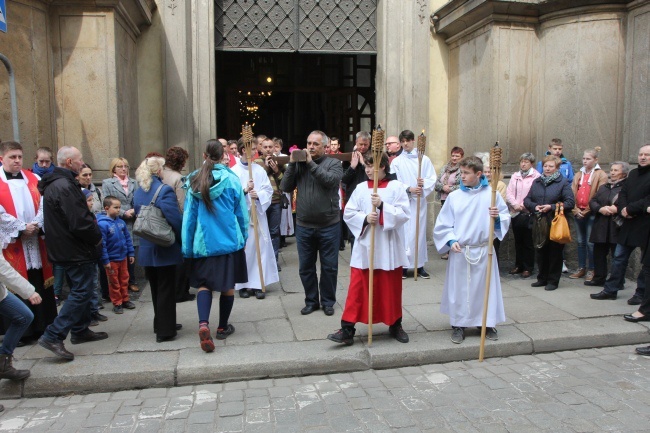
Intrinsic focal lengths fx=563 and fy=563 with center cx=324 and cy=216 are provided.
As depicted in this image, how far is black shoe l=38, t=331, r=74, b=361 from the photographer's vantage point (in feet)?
15.7

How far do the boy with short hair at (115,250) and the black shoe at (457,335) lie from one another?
12.0 feet

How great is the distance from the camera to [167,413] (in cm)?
415

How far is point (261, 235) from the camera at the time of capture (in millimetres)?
7098

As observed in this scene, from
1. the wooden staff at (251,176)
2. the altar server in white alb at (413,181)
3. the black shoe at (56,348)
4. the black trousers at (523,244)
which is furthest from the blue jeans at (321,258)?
the black trousers at (523,244)

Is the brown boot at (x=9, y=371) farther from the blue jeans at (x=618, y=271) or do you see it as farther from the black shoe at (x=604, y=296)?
the blue jeans at (x=618, y=271)

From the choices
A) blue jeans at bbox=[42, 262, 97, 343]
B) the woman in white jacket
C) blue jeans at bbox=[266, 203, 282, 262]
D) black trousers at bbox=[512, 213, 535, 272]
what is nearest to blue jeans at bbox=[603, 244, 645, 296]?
black trousers at bbox=[512, 213, 535, 272]

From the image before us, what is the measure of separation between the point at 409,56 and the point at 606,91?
344 cm

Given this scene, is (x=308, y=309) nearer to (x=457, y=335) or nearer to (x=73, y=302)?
(x=457, y=335)

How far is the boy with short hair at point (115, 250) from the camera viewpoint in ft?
20.6

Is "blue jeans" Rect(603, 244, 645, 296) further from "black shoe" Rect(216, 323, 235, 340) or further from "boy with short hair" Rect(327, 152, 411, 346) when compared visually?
"black shoe" Rect(216, 323, 235, 340)

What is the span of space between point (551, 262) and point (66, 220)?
572 cm

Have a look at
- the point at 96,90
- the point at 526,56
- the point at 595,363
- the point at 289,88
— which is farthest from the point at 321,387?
the point at 289,88

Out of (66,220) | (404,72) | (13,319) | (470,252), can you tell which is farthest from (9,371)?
(404,72)

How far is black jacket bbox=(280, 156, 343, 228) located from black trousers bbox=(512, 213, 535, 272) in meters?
3.05
